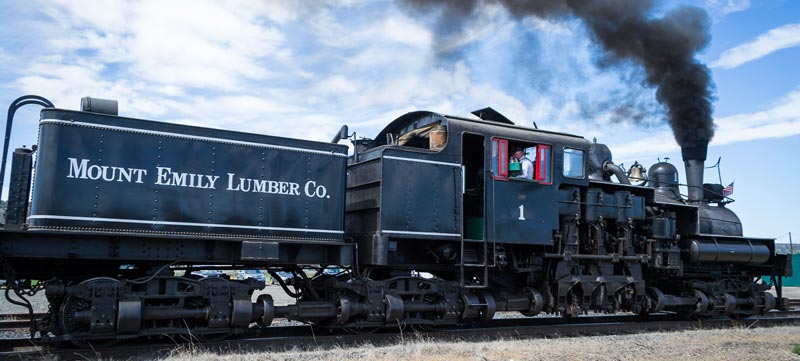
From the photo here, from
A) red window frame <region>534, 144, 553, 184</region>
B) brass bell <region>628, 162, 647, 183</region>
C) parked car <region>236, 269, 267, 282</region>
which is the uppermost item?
brass bell <region>628, 162, 647, 183</region>

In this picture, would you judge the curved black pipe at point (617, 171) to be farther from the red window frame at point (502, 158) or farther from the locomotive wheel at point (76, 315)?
the locomotive wheel at point (76, 315)

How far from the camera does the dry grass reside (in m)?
8.23

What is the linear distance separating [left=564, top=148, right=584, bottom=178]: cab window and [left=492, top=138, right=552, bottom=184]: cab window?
534mm

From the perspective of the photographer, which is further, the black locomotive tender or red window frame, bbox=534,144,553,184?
red window frame, bbox=534,144,553,184

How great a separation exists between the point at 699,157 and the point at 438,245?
329 inches

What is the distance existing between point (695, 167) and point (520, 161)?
6.48 meters

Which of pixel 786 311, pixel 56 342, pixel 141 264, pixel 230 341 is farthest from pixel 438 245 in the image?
pixel 786 311

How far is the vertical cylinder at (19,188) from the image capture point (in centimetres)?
827

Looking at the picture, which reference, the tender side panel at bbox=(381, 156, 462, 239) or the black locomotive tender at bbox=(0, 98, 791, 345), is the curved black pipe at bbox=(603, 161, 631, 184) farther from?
the tender side panel at bbox=(381, 156, 462, 239)

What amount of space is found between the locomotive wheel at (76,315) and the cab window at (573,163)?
328 inches

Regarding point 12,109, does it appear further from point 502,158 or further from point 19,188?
point 502,158

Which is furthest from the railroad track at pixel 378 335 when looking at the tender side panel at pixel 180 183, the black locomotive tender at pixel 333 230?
the tender side panel at pixel 180 183

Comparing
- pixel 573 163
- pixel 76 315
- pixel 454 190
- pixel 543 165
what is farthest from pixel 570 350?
pixel 76 315

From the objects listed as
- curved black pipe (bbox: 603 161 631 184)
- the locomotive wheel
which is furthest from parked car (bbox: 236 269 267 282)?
curved black pipe (bbox: 603 161 631 184)
